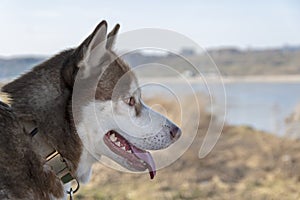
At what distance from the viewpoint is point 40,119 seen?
292 centimetres

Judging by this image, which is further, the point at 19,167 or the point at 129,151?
the point at 129,151

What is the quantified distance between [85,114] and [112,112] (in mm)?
205

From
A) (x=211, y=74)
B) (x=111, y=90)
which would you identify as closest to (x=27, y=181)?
(x=111, y=90)

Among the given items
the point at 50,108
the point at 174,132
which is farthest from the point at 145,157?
the point at 50,108

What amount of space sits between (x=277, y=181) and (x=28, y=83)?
641cm

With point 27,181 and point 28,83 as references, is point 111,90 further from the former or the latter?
point 27,181

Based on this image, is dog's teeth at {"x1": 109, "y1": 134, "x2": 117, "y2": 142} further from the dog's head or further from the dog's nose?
the dog's nose

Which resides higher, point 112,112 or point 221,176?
point 112,112

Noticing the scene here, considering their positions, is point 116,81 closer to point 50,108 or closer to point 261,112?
point 50,108

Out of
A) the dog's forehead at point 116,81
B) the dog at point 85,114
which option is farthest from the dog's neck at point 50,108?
the dog's forehead at point 116,81

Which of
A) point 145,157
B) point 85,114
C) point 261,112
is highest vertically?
point 85,114

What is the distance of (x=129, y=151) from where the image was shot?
11.0 feet

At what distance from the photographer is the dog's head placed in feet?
10.1

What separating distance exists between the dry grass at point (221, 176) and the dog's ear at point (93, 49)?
3.32 m
